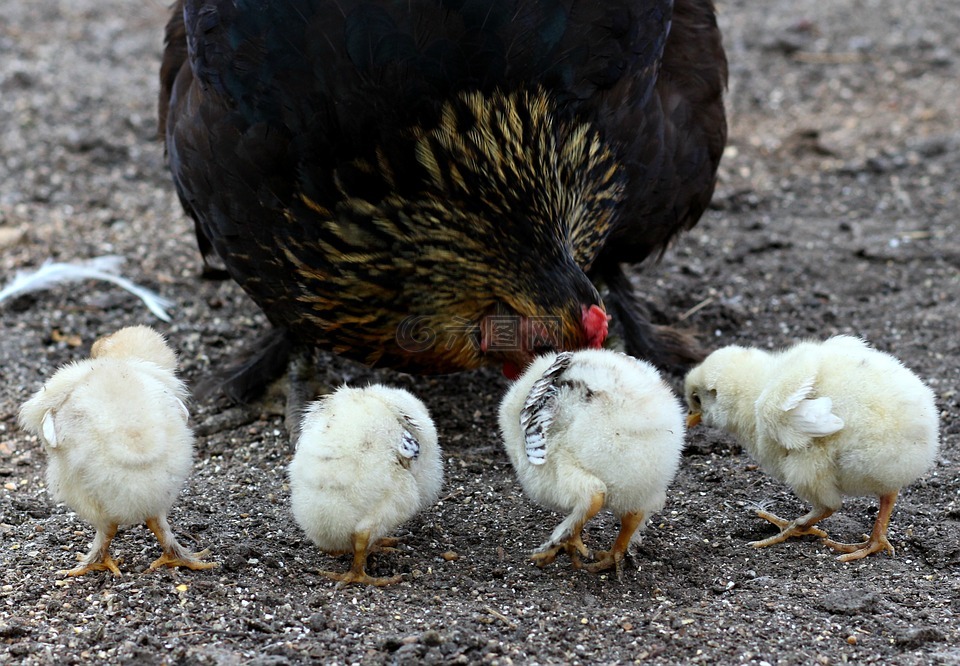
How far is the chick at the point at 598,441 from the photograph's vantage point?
10.2ft

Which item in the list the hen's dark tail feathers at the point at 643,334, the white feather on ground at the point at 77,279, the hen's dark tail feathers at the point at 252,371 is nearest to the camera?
the hen's dark tail feathers at the point at 252,371

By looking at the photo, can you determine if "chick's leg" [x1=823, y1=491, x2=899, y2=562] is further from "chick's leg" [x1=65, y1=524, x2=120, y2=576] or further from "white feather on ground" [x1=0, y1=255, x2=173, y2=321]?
"white feather on ground" [x1=0, y1=255, x2=173, y2=321]

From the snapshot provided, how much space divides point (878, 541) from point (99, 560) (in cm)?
243

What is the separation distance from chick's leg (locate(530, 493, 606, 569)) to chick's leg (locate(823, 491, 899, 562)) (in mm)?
824

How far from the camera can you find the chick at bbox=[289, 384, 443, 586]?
10.4 ft

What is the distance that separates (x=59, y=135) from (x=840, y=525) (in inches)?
223

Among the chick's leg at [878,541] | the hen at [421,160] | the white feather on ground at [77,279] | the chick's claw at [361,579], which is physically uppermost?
the hen at [421,160]

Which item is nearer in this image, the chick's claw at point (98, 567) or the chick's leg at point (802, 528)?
the chick's claw at point (98, 567)

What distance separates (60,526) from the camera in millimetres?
3623

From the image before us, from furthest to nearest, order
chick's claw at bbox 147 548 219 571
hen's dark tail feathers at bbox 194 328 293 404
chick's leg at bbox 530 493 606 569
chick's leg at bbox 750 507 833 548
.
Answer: hen's dark tail feathers at bbox 194 328 293 404
chick's leg at bbox 750 507 833 548
chick's claw at bbox 147 548 219 571
chick's leg at bbox 530 493 606 569

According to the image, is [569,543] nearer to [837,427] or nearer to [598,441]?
[598,441]

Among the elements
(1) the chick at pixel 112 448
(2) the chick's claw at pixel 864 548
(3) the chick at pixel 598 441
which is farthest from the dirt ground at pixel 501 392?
(3) the chick at pixel 598 441

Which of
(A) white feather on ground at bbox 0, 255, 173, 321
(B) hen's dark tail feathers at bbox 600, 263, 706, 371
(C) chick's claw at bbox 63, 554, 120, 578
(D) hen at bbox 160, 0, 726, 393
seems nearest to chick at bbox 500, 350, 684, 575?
(D) hen at bbox 160, 0, 726, 393

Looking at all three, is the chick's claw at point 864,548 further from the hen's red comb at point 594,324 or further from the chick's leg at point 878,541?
the hen's red comb at point 594,324
